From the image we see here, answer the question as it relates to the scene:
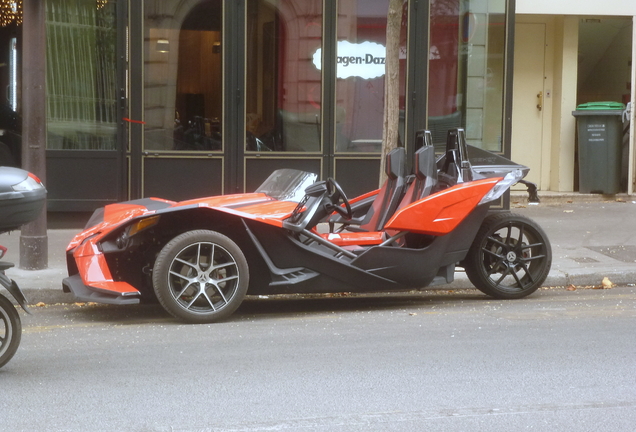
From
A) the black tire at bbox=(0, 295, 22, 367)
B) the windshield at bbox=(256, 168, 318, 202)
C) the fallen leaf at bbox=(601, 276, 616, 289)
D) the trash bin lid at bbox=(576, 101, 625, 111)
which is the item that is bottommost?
the fallen leaf at bbox=(601, 276, 616, 289)

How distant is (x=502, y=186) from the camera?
7.34 meters

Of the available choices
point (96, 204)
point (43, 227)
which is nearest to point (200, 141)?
point (96, 204)

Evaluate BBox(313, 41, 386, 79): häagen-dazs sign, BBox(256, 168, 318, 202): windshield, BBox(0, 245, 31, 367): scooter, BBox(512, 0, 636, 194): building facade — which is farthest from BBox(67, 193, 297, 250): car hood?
BBox(512, 0, 636, 194): building facade

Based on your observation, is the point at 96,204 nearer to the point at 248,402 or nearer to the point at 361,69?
the point at 361,69

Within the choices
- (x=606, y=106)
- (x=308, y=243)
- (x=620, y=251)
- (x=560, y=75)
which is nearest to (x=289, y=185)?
(x=308, y=243)

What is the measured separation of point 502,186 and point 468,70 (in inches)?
239

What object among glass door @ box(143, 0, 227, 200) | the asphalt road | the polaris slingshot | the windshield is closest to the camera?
the asphalt road

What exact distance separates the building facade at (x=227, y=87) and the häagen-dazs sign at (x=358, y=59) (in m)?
0.01

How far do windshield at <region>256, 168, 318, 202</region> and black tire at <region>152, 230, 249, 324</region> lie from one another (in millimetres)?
852

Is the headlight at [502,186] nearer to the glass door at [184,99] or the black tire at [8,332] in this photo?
the black tire at [8,332]

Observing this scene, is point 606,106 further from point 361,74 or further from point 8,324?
point 8,324

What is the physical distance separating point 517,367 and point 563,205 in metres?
9.27

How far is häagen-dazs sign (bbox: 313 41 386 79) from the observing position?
12453 millimetres

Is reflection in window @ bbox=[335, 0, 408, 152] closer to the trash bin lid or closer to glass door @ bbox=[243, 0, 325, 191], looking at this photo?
glass door @ bbox=[243, 0, 325, 191]
